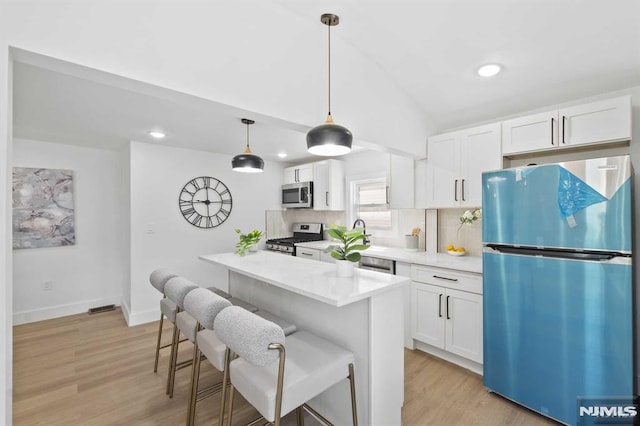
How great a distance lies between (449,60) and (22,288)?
5449 millimetres

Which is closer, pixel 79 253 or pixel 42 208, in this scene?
pixel 42 208

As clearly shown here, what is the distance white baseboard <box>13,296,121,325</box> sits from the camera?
3635mm

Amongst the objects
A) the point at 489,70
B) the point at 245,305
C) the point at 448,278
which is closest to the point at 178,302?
the point at 245,305

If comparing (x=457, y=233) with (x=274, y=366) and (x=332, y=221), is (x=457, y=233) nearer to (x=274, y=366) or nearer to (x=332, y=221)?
(x=332, y=221)

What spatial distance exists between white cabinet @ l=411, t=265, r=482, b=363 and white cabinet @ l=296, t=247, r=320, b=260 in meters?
1.54

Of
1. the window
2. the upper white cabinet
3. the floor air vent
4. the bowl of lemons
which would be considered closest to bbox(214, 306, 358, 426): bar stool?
the bowl of lemons

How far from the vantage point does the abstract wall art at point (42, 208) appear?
11.8 ft

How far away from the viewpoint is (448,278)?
2.60 metres

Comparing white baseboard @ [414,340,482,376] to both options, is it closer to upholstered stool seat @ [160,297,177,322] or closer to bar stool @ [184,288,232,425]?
bar stool @ [184,288,232,425]

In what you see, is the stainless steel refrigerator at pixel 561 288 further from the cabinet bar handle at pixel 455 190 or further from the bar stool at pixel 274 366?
the bar stool at pixel 274 366

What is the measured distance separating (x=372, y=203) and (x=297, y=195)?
51.5 inches

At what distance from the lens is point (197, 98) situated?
156 centimetres

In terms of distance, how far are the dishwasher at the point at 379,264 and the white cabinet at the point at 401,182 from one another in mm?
677

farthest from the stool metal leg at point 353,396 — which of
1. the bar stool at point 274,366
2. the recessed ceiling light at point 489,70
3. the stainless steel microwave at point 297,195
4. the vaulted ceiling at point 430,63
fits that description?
the stainless steel microwave at point 297,195
